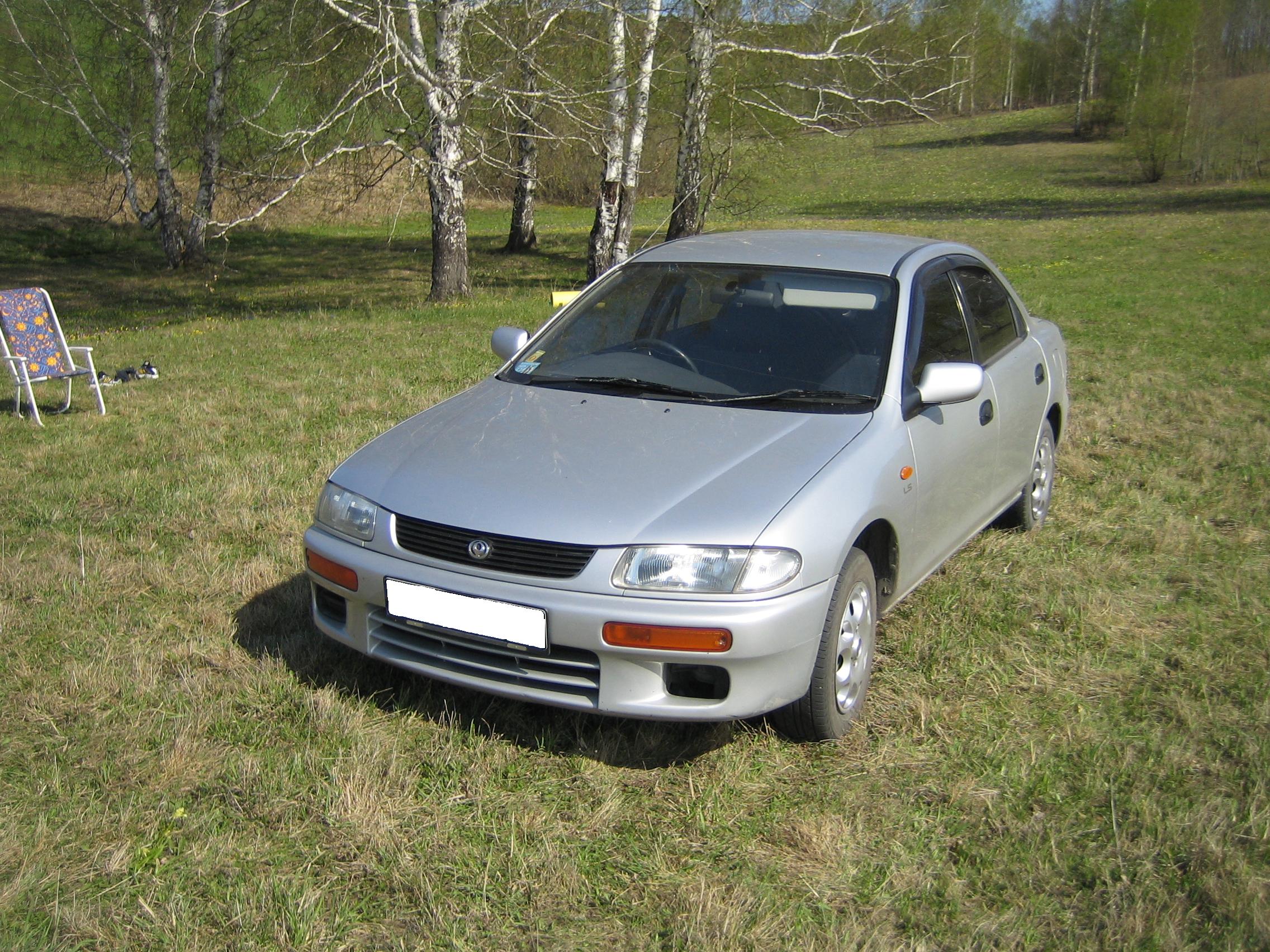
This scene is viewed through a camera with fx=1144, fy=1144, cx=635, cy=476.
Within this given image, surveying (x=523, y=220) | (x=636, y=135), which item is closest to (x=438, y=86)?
(x=636, y=135)

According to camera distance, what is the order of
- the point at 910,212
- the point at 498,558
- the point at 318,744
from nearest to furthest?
the point at 498,558 < the point at 318,744 < the point at 910,212

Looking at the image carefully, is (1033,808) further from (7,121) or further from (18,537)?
(7,121)

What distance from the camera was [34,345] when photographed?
8516 millimetres

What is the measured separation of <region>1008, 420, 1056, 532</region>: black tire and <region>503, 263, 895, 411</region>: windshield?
5.65ft

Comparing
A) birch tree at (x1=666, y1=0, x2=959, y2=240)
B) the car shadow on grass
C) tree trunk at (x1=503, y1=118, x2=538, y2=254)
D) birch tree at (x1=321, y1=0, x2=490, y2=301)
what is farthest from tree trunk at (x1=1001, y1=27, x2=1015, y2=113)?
the car shadow on grass

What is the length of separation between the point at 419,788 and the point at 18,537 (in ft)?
10.5

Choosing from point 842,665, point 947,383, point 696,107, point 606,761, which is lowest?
point 606,761

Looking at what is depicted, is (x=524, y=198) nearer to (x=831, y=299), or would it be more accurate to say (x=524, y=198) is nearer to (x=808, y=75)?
(x=808, y=75)

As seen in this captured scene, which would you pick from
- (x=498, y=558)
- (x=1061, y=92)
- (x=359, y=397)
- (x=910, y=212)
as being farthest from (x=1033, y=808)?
(x=1061, y=92)

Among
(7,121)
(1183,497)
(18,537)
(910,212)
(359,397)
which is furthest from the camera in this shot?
(910,212)

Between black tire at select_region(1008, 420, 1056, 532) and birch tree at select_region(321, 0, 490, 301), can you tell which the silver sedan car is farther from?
Result: birch tree at select_region(321, 0, 490, 301)

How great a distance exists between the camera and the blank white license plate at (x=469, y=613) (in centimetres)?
332

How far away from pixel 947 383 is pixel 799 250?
1059 mm

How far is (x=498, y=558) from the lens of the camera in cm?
338
